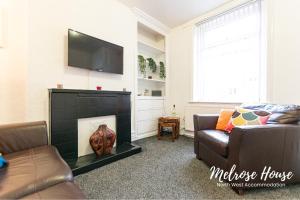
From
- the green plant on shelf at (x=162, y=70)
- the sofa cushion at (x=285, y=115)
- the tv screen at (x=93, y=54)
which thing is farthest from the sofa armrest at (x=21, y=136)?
the green plant on shelf at (x=162, y=70)

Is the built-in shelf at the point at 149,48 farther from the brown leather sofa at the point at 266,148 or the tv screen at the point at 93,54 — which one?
the brown leather sofa at the point at 266,148

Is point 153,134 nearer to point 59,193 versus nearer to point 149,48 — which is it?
point 149,48

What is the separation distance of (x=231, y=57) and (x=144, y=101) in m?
1.90

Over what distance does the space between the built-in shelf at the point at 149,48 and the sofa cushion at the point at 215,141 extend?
7.64 feet

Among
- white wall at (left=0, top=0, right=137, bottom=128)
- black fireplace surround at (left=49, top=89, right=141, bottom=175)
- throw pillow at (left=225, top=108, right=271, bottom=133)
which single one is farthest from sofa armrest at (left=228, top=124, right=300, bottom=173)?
white wall at (left=0, top=0, right=137, bottom=128)

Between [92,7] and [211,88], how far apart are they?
2626 mm

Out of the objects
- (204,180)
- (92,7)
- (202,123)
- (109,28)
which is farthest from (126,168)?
(92,7)

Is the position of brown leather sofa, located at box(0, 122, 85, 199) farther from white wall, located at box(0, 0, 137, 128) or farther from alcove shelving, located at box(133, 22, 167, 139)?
alcove shelving, located at box(133, 22, 167, 139)

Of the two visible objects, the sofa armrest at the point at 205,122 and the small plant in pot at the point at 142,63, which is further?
the small plant in pot at the point at 142,63

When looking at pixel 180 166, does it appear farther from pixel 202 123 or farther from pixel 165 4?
pixel 165 4

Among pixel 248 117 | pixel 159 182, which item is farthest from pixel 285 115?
pixel 159 182

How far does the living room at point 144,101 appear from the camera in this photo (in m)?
1.37

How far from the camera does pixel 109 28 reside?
8.64 ft

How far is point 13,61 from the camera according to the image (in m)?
1.89
